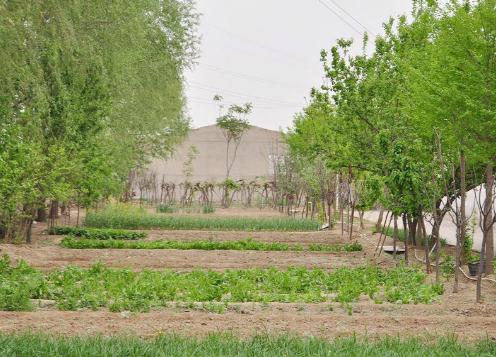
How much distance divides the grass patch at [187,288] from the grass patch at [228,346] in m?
2.07

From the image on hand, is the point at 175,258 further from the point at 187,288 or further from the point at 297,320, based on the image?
the point at 297,320

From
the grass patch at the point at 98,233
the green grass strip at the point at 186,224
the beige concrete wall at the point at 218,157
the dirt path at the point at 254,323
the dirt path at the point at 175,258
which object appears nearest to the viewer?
the dirt path at the point at 254,323

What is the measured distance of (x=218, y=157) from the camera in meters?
51.8

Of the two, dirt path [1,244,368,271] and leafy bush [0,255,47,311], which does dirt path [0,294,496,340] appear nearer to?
leafy bush [0,255,47,311]

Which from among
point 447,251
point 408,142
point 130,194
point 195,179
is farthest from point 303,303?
point 195,179

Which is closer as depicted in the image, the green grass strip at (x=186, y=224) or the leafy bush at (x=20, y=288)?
the leafy bush at (x=20, y=288)

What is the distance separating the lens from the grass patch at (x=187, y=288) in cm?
818

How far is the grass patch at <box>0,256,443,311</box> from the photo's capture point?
8.18 m

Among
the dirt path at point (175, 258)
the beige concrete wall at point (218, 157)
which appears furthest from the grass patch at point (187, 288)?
the beige concrete wall at point (218, 157)

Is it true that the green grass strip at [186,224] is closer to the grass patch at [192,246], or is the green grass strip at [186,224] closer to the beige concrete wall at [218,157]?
the grass patch at [192,246]

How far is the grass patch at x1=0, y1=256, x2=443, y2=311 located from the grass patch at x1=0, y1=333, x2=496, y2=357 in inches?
81.7

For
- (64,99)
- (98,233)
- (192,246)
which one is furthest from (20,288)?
(98,233)

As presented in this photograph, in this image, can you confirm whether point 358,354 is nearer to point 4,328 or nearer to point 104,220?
point 4,328

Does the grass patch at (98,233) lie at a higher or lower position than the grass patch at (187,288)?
higher
